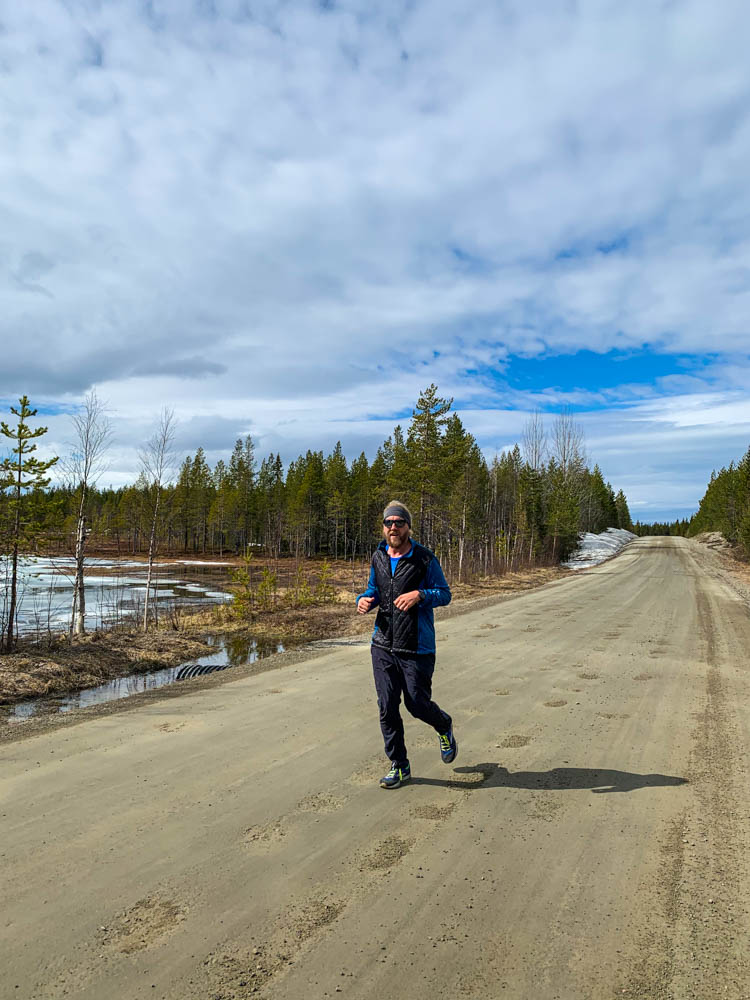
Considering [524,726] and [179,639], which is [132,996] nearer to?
[524,726]

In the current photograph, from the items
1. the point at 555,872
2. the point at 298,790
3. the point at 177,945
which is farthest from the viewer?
the point at 298,790

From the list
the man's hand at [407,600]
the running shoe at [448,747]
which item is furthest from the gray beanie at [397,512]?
the running shoe at [448,747]

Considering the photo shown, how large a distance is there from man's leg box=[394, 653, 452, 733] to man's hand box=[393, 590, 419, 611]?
1.30 ft

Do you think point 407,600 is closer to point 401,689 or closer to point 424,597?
point 424,597

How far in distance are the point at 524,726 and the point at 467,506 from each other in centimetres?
3107

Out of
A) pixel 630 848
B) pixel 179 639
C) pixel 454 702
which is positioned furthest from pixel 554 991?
pixel 179 639

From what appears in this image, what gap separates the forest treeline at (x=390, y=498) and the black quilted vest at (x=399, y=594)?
14321 mm

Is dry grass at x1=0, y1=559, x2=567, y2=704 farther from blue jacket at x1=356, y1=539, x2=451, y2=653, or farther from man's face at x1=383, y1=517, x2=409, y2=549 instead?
man's face at x1=383, y1=517, x2=409, y2=549

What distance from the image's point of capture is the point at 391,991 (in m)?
2.43

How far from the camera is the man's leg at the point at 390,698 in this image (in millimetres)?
4426

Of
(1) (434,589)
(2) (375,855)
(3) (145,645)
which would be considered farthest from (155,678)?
(2) (375,855)

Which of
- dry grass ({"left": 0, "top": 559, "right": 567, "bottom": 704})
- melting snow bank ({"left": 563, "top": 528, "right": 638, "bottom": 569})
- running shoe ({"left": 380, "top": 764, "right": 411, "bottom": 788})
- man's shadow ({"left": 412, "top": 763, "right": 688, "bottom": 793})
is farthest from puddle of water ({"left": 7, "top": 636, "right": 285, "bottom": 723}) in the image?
melting snow bank ({"left": 563, "top": 528, "right": 638, "bottom": 569})

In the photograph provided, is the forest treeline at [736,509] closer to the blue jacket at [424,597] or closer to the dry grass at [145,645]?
the dry grass at [145,645]

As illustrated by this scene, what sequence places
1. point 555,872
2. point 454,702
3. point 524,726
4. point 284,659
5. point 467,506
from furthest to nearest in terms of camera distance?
point 467,506 < point 284,659 < point 454,702 < point 524,726 < point 555,872
